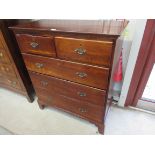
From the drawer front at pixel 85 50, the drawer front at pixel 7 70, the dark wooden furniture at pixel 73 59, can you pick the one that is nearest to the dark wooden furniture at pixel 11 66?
the drawer front at pixel 7 70

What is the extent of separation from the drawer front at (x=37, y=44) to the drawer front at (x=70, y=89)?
0.25 meters

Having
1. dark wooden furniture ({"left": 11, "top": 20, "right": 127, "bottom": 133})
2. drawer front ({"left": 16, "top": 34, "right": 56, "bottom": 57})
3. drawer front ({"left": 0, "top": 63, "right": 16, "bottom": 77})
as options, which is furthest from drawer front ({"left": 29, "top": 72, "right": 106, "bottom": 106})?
drawer front ({"left": 0, "top": 63, "right": 16, "bottom": 77})

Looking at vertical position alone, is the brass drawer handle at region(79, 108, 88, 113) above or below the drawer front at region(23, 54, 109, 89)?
below

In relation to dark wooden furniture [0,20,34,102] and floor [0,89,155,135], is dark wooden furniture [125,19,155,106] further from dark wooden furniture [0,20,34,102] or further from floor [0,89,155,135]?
dark wooden furniture [0,20,34,102]

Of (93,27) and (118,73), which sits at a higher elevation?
(93,27)

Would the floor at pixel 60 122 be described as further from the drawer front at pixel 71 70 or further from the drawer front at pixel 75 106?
the drawer front at pixel 71 70

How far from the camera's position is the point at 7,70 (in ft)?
5.19

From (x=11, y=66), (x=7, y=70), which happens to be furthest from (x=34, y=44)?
(x=7, y=70)

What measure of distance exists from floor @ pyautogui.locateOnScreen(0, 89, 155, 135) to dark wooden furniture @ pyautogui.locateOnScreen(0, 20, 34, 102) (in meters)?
0.25

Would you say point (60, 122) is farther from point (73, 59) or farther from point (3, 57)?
point (3, 57)

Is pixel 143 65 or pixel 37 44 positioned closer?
pixel 37 44

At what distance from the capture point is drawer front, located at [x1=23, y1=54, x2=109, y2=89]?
964mm

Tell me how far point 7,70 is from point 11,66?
0.45 ft
